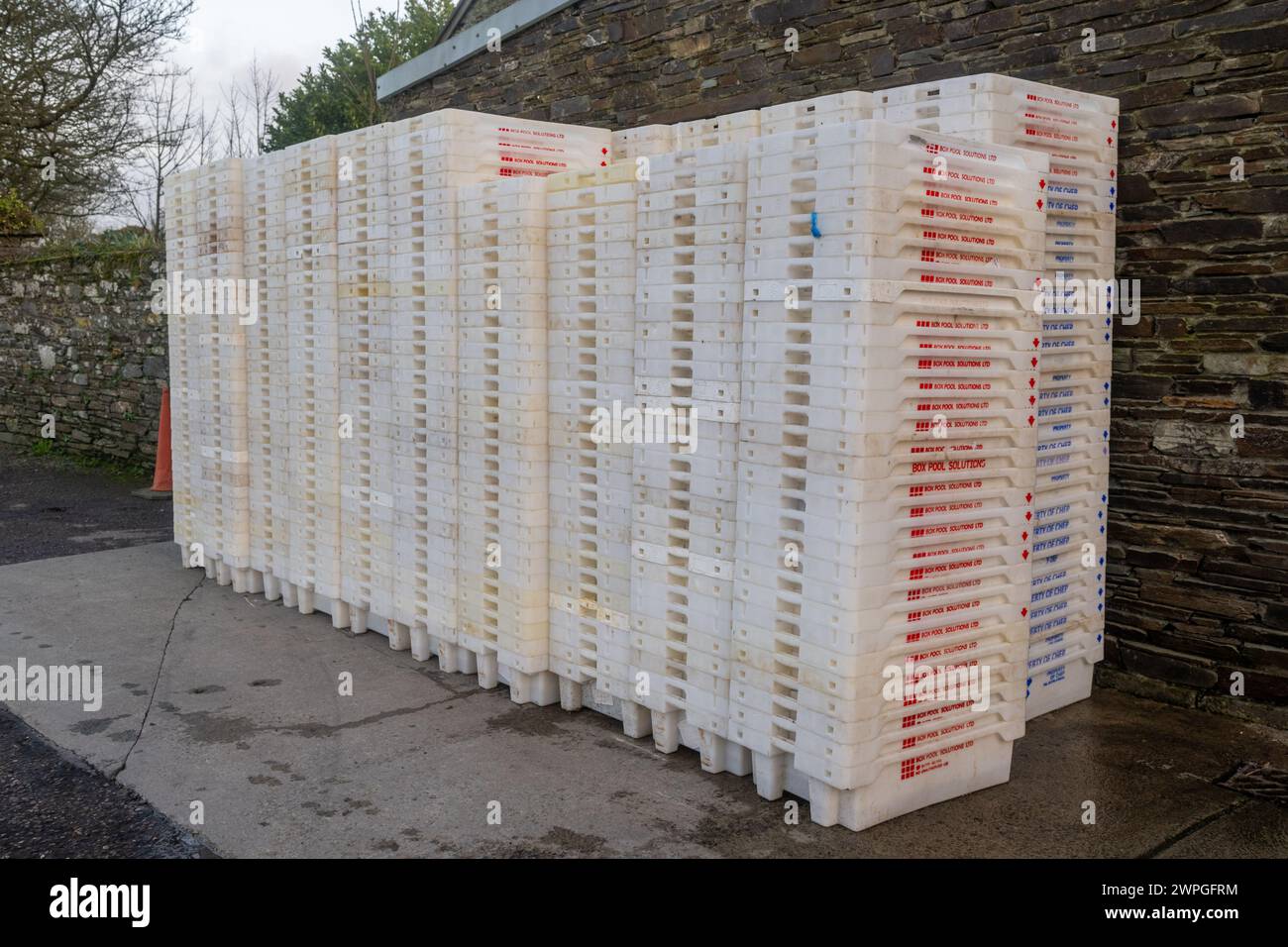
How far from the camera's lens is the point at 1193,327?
6.39 m

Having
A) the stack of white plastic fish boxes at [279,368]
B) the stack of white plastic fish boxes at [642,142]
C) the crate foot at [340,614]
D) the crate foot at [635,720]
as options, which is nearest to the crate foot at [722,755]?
the crate foot at [635,720]

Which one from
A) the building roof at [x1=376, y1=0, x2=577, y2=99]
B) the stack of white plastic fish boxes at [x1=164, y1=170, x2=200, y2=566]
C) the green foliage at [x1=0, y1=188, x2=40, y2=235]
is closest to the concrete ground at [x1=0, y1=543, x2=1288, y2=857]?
the stack of white plastic fish boxes at [x1=164, y1=170, x2=200, y2=566]

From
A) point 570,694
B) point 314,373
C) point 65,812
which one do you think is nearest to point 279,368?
point 314,373

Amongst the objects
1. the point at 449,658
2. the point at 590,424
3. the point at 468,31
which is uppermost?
the point at 468,31

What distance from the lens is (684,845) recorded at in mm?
4824

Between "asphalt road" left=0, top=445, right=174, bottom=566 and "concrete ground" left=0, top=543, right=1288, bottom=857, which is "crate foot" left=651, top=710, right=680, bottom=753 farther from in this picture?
"asphalt road" left=0, top=445, right=174, bottom=566

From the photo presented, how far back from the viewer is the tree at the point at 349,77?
103 ft

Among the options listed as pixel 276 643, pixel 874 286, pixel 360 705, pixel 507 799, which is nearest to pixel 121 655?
pixel 276 643

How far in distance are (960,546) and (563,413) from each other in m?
2.29

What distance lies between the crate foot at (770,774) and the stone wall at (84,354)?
1131 centimetres

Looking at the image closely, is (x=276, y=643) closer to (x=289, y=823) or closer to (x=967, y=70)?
(x=289, y=823)

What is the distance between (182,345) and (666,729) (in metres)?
5.97

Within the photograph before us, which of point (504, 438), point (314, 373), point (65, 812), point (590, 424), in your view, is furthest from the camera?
point (314, 373)

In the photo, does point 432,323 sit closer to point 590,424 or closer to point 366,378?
point 366,378
